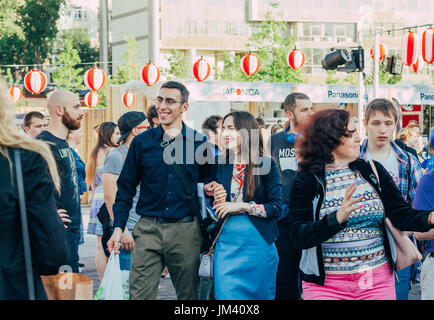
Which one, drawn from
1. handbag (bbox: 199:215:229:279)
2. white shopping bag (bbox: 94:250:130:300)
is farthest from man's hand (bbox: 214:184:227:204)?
white shopping bag (bbox: 94:250:130:300)

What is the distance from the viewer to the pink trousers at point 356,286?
3.64 metres

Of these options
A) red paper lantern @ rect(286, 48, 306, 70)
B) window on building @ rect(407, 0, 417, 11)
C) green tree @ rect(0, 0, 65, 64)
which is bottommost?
red paper lantern @ rect(286, 48, 306, 70)

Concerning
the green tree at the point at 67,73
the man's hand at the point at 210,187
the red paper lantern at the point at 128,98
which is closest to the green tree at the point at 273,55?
the green tree at the point at 67,73

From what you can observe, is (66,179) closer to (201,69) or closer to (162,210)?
(162,210)

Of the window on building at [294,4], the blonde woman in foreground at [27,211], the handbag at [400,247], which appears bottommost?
the handbag at [400,247]

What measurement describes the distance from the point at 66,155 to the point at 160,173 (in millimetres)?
807

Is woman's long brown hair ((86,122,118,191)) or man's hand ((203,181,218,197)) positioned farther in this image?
woman's long brown hair ((86,122,118,191))

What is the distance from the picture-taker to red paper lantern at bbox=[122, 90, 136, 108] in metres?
17.2

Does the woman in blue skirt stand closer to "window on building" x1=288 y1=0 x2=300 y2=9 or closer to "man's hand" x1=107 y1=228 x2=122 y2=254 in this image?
"man's hand" x1=107 y1=228 x2=122 y2=254

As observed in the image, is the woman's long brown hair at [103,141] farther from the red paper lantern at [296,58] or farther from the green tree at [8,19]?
the green tree at [8,19]

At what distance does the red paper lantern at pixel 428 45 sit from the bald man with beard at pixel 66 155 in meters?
12.6

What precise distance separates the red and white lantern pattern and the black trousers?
12663 mm

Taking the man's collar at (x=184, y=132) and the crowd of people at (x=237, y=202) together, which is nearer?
the crowd of people at (x=237, y=202)

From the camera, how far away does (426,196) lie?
162 inches
